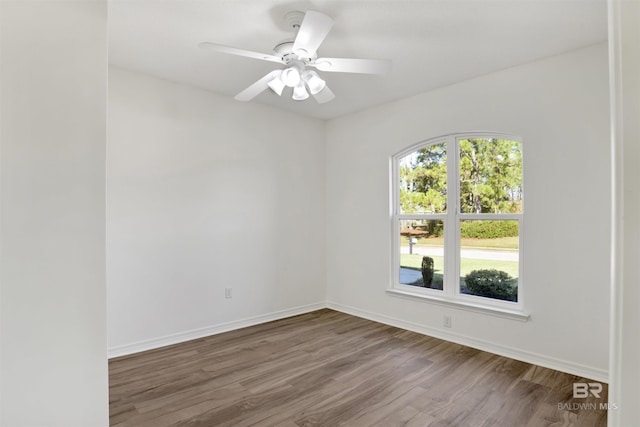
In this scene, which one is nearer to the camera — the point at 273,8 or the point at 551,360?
the point at 273,8

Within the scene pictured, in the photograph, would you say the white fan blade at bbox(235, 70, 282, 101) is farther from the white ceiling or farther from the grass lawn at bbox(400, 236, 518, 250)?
the grass lawn at bbox(400, 236, 518, 250)

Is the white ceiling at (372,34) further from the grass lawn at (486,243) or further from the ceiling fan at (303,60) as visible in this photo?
the grass lawn at (486,243)

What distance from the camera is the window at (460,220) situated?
3.32 meters

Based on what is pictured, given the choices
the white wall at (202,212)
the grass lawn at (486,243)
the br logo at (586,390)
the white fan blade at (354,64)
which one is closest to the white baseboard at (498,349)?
the br logo at (586,390)

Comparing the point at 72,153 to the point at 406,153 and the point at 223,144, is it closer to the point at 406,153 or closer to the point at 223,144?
the point at 223,144

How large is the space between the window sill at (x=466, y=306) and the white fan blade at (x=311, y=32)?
9.08ft

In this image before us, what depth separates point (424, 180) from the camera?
399cm

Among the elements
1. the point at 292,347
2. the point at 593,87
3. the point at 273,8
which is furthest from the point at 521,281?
the point at 273,8

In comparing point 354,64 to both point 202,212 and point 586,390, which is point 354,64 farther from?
point 586,390

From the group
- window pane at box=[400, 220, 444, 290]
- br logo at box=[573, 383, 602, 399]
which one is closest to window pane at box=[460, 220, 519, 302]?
window pane at box=[400, 220, 444, 290]

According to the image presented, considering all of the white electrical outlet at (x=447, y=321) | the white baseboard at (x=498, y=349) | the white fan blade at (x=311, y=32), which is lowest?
the white baseboard at (x=498, y=349)

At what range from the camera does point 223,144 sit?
3920mm

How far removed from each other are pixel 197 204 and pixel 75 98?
2.72 m

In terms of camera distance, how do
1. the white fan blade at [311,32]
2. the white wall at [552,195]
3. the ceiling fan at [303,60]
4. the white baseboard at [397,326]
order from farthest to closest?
the white baseboard at [397,326]
the white wall at [552,195]
the ceiling fan at [303,60]
the white fan blade at [311,32]
